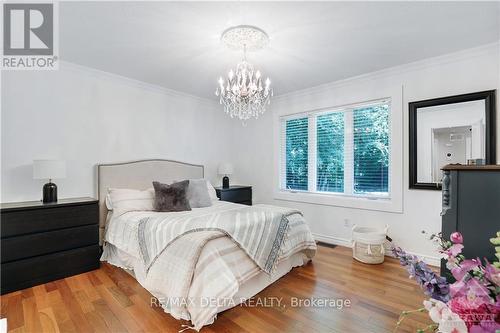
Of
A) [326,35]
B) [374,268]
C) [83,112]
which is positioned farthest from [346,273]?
[83,112]

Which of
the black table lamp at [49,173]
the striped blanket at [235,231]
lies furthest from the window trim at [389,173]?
the black table lamp at [49,173]

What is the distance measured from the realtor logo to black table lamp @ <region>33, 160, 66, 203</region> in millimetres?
1163

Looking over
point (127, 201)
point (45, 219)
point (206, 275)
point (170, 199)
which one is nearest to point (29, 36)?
point (45, 219)

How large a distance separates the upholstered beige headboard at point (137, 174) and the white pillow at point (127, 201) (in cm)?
15

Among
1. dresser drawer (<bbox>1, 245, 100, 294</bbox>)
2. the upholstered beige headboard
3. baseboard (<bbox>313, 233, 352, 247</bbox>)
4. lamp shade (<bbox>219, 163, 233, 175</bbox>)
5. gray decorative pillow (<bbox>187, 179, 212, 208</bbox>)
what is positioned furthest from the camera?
lamp shade (<bbox>219, 163, 233, 175</bbox>)

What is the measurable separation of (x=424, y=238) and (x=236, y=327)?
256 centimetres

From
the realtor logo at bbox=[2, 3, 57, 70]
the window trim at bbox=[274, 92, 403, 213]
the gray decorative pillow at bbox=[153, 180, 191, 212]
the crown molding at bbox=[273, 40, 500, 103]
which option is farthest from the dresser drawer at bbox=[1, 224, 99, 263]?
the crown molding at bbox=[273, 40, 500, 103]

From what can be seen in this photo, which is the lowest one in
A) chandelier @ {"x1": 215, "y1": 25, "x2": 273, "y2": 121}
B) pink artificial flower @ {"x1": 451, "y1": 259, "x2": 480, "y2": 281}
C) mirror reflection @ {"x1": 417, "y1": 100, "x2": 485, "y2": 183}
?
pink artificial flower @ {"x1": 451, "y1": 259, "x2": 480, "y2": 281}

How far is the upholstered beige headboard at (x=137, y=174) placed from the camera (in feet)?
10.5

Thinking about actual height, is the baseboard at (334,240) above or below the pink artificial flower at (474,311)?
below

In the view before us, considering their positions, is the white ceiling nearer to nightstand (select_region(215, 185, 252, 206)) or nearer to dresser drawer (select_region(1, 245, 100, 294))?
nightstand (select_region(215, 185, 252, 206))

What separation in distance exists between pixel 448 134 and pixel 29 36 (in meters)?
4.64

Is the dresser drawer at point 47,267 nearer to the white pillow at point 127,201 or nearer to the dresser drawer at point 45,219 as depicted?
the dresser drawer at point 45,219

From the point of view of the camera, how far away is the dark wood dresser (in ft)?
5.25
